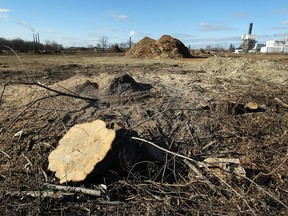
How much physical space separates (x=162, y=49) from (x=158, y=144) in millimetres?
18861

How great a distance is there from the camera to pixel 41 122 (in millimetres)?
4590

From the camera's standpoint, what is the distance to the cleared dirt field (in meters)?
3.11

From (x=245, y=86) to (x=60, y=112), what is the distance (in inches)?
207

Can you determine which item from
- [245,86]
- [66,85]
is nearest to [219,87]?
[245,86]

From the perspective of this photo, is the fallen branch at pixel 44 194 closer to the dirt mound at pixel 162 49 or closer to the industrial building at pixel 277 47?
the dirt mound at pixel 162 49

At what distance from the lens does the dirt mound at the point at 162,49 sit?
2155 cm

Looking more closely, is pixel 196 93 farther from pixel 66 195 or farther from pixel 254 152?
pixel 66 195

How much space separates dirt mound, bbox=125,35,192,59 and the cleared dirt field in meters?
14.7

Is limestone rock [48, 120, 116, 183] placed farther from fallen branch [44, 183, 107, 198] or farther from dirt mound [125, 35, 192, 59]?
dirt mound [125, 35, 192, 59]

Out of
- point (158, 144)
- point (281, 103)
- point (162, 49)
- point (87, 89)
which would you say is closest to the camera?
point (158, 144)

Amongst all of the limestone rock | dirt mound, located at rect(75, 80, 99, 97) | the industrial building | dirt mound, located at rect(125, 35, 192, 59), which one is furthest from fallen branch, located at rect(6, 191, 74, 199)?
the industrial building

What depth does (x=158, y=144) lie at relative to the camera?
4121 millimetres

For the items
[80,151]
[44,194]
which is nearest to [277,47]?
[80,151]

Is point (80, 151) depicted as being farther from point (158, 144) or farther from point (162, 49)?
point (162, 49)
